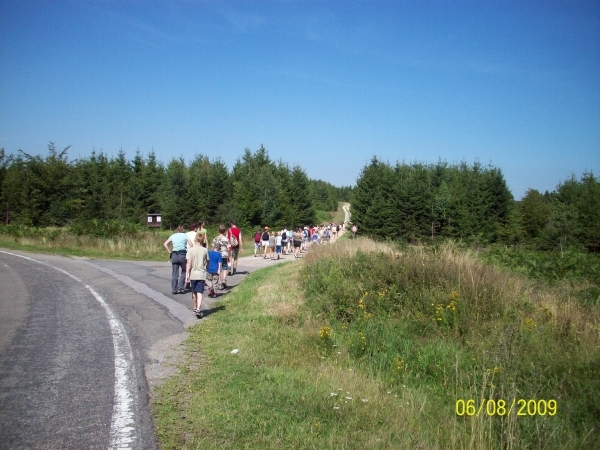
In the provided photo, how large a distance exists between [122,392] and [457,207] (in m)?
42.9

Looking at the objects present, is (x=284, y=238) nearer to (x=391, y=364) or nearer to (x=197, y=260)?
(x=197, y=260)

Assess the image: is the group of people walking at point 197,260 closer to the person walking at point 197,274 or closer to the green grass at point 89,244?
the person walking at point 197,274

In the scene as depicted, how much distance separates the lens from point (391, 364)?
22.6 ft

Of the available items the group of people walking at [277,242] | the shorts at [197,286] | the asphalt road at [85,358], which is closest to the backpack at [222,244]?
the asphalt road at [85,358]

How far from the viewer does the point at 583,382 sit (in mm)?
5684

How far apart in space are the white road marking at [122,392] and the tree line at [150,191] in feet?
123

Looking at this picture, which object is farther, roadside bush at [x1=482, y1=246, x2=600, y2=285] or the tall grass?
roadside bush at [x1=482, y1=246, x2=600, y2=285]

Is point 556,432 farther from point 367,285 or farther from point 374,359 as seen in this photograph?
point 367,285

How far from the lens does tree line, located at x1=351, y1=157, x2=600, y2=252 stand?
43562mm

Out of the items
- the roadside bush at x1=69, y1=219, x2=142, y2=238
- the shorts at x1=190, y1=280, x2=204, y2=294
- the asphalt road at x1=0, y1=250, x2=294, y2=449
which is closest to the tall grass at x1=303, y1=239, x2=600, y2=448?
the shorts at x1=190, y1=280, x2=204, y2=294

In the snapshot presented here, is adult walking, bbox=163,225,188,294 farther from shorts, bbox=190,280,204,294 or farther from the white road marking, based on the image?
the white road marking

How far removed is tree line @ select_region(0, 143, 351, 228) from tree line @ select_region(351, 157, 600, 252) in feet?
35.9

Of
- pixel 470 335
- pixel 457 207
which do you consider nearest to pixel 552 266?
pixel 470 335

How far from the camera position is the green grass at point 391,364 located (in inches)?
181
